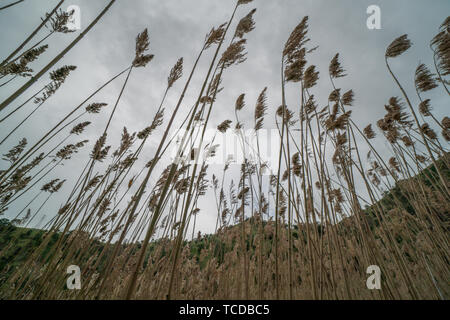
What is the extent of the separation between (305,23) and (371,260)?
2.50m

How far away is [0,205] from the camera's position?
112 inches

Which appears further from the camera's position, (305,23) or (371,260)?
(305,23)

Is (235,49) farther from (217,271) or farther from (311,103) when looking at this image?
(217,271)
